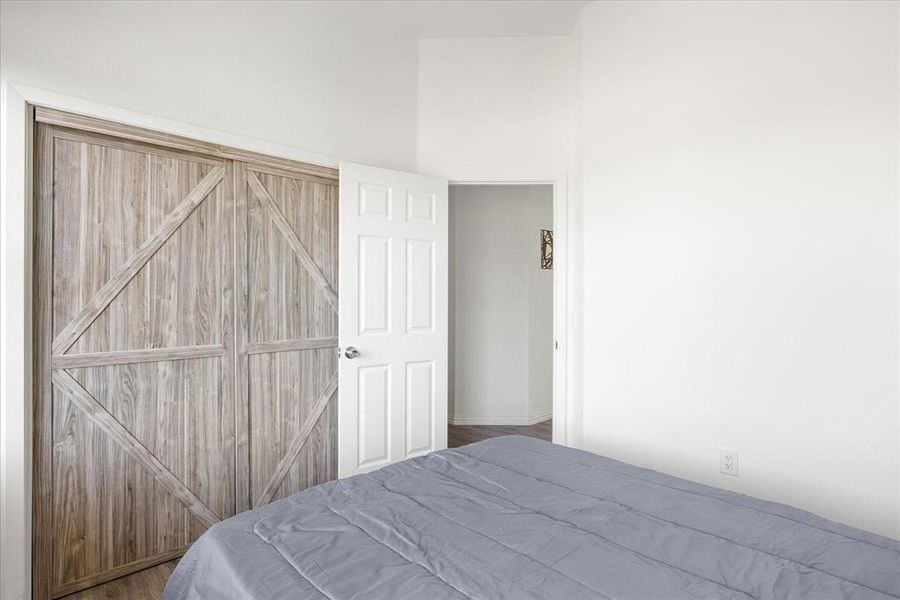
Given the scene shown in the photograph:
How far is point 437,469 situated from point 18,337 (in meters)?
1.72

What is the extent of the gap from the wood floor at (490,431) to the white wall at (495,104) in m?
2.27

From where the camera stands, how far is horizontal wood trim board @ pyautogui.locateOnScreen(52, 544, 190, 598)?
2.17m

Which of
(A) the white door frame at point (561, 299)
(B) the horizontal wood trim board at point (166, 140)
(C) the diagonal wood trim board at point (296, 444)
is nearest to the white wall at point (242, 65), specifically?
(B) the horizontal wood trim board at point (166, 140)

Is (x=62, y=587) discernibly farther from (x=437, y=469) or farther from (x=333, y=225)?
(x=333, y=225)

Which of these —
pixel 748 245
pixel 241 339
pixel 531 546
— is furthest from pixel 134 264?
pixel 748 245

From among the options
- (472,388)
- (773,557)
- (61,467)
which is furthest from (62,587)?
(472,388)

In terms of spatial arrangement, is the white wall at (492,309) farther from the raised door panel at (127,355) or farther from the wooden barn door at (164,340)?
the raised door panel at (127,355)

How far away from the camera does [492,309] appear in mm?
4961

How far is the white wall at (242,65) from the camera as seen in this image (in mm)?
2111

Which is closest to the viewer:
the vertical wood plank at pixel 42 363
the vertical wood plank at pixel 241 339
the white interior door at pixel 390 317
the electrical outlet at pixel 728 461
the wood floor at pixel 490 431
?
the vertical wood plank at pixel 42 363

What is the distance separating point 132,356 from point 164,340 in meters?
0.15

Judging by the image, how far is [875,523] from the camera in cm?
207

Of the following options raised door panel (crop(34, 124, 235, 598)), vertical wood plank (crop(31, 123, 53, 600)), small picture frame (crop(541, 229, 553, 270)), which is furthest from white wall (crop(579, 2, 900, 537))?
vertical wood plank (crop(31, 123, 53, 600))

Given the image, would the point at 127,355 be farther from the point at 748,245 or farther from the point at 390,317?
the point at 748,245
